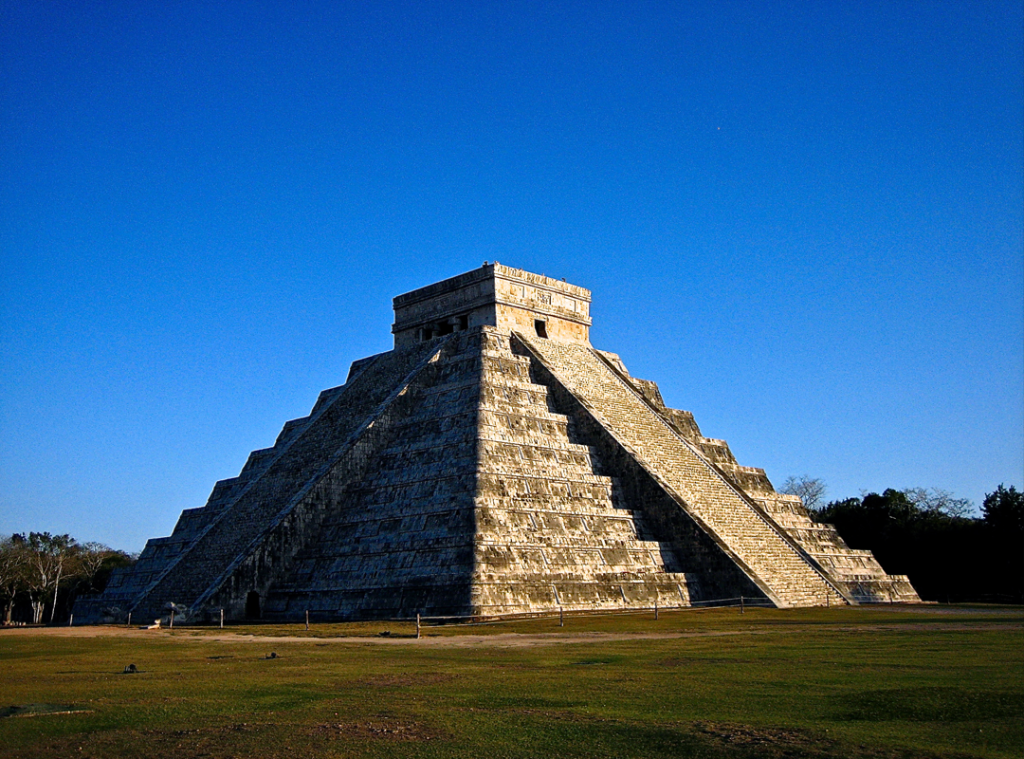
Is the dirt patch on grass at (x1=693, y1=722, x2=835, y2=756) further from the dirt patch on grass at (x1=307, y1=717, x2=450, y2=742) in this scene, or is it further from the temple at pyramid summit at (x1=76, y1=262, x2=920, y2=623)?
the temple at pyramid summit at (x1=76, y1=262, x2=920, y2=623)

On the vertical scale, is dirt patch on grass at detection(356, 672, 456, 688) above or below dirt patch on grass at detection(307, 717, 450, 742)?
above

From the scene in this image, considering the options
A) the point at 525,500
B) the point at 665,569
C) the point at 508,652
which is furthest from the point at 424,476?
the point at 508,652

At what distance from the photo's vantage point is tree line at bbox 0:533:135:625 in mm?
49312

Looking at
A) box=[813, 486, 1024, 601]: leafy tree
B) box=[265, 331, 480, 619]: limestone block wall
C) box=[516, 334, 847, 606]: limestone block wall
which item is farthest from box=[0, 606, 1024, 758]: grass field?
box=[813, 486, 1024, 601]: leafy tree

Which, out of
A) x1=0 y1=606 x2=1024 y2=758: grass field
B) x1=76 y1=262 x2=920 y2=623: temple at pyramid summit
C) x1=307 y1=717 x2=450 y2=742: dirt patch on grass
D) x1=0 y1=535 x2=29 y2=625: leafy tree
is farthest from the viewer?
x1=0 y1=535 x2=29 y2=625: leafy tree

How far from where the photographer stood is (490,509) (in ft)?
79.6

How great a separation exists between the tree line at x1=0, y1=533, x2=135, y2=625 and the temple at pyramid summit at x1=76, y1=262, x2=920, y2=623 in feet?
60.7

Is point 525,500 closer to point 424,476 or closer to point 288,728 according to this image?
point 424,476

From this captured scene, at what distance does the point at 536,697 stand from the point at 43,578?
47978mm

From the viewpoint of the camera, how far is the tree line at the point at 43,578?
49312mm

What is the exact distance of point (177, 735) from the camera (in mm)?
7953

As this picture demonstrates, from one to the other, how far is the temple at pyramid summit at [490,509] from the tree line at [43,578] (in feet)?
60.7

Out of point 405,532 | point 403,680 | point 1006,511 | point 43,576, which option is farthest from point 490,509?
point 43,576

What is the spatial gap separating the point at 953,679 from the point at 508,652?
6534 millimetres
